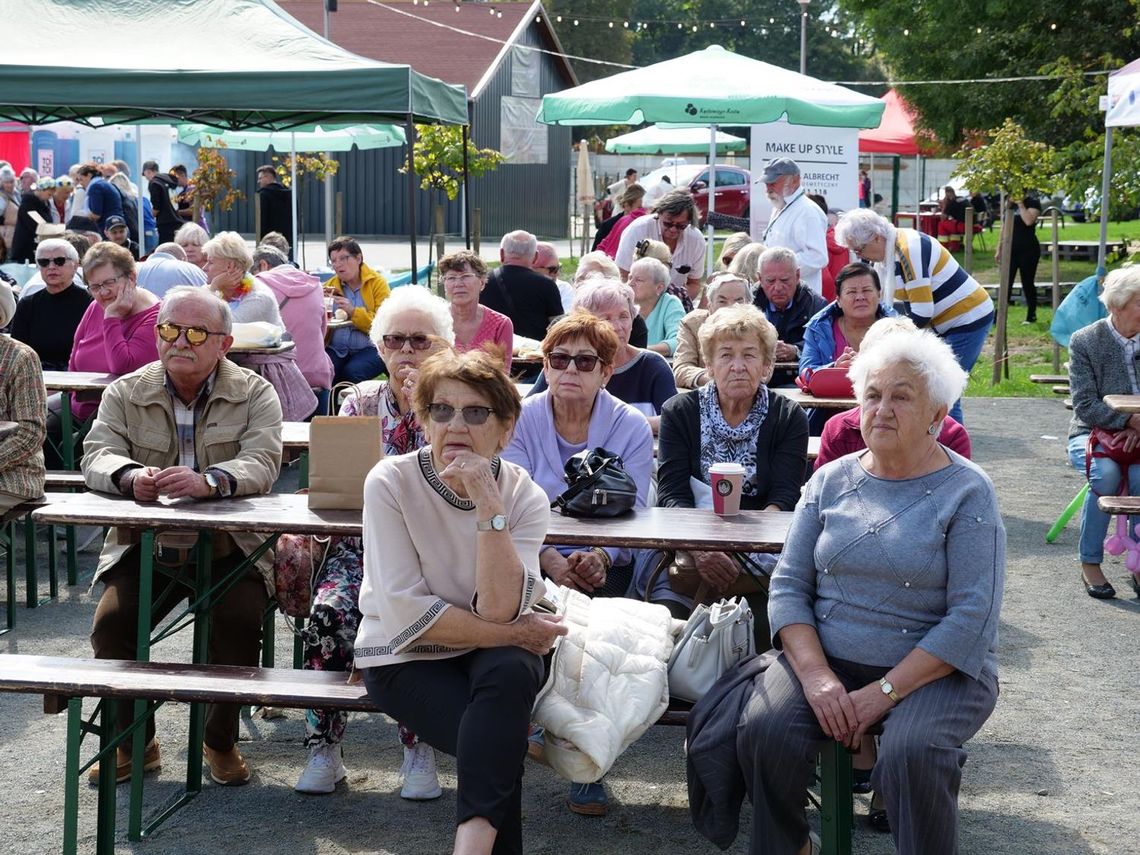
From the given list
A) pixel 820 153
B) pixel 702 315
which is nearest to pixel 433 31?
pixel 820 153

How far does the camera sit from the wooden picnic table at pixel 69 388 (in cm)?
670

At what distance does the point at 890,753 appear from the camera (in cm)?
329

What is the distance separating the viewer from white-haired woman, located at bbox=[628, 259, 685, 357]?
27.2ft

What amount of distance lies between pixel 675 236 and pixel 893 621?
7.04 metres

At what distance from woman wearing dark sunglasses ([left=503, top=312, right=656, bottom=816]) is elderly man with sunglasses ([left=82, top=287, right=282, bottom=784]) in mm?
842

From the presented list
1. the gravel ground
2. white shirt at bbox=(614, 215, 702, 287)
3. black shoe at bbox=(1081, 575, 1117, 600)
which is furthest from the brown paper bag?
white shirt at bbox=(614, 215, 702, 287)

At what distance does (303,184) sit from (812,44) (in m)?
42.8

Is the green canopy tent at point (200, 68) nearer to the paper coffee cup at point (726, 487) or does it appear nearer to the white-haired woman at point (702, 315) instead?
the white-haired woman at point (702, 315)

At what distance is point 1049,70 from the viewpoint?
63.6 ft

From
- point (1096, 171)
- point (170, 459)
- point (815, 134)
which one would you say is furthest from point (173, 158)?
point (170, 459)

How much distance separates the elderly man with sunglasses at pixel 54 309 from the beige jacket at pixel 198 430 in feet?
11.8

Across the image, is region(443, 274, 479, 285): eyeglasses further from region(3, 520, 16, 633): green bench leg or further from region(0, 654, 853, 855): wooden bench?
region(0, 654, 853, 855): wooden bench

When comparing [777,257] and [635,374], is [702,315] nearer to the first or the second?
[777,257]

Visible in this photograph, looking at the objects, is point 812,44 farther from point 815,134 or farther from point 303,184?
point 815,134
